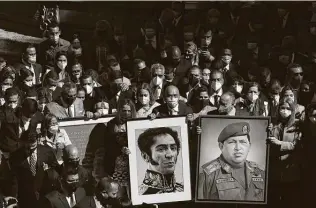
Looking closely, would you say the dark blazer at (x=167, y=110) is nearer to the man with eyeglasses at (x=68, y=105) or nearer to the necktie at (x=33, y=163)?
the man with eyeglasses at (x=68, y=105)

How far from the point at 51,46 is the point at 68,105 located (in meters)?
0.53

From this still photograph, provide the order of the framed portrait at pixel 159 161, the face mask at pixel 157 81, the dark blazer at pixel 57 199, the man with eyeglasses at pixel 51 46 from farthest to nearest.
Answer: the man with eyeglasses at pixel 51 46, the face mask at pixel 157 81, the framed portrait at pixel 159 161, the dark blazer at pixel 57 199

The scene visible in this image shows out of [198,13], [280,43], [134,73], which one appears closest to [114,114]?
[134,73]

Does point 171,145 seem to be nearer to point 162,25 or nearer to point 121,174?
point 121,174

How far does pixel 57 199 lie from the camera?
4.07 meters

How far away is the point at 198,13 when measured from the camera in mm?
4742

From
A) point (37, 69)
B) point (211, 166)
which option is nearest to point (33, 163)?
point (37, 69)

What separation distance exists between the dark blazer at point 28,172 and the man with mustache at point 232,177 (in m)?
1.05

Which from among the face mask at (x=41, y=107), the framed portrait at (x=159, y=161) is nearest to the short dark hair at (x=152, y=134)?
the framed portrait at (x=159, y=161)

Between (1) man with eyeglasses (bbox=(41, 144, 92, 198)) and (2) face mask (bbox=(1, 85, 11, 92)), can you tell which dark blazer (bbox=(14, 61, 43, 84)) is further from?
(1) man with eyeglasses (bbox=(41, 144, 92, 198))

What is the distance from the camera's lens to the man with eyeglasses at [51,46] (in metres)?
4.50

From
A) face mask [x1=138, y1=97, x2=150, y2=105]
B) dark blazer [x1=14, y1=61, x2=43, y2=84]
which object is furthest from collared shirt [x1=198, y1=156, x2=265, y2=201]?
dark blazer [x1=14, y1=61, x2=43, y2=84]

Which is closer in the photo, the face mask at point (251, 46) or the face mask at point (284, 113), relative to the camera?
the face mask at point (284, 113)

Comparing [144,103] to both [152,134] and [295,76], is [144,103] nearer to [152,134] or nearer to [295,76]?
[152,134]
